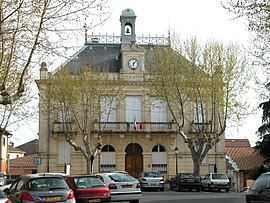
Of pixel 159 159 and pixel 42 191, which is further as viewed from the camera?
pixel 159 159

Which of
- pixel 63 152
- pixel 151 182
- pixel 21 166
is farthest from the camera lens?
pixel 21 166

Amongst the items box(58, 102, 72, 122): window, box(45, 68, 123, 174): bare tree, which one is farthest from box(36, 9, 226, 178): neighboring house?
box(45, 68, 123, 174): bare tree

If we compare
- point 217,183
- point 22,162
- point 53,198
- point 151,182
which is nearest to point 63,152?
point 151,182

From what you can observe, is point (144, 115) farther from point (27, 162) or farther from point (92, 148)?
point (27, 162)

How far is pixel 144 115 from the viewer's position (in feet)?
153

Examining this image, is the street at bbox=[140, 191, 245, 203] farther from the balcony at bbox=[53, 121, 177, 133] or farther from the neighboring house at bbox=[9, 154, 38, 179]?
the neighboring house at bbox=[9, 154, 38, 179]

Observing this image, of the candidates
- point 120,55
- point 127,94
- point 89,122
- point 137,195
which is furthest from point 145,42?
point 137,195

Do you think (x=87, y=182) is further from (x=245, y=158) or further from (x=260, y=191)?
(x=245, y=158)

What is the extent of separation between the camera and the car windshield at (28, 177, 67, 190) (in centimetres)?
1547

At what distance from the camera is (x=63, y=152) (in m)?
45.0

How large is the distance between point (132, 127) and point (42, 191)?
30.6 meters

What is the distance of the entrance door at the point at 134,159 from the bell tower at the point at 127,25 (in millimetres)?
A: 11306

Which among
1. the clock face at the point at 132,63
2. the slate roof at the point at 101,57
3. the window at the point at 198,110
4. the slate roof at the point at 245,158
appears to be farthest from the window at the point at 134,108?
the slate roof at the point at 245,158

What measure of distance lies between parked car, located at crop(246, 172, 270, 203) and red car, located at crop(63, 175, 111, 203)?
643 cm
